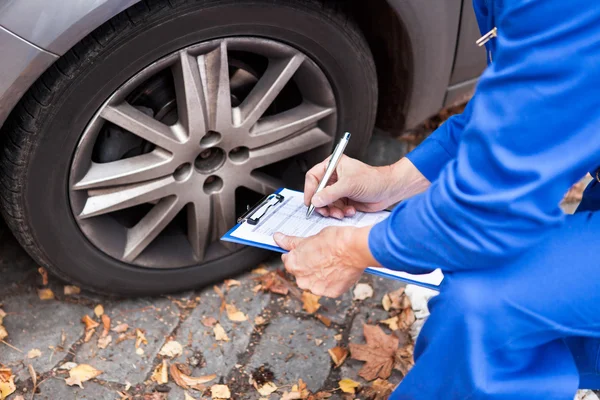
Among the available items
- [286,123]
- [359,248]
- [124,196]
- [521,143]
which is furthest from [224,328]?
[521,143]

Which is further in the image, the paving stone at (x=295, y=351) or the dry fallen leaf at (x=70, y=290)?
the dry fallen leaf at (x=70, y=290)

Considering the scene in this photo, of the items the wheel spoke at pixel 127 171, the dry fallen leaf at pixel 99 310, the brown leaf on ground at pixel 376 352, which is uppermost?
the wheel spoke at pixel 127 171

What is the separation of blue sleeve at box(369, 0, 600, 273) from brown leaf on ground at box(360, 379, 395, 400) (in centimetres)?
88

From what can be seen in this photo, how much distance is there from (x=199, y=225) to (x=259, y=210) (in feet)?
1.02

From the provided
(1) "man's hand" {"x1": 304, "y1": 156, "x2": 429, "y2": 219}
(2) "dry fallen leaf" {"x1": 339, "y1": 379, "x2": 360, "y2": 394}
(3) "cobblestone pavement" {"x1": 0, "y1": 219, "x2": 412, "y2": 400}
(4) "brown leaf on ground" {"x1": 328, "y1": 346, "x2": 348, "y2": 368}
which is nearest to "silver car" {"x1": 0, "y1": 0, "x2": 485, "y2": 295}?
(3) "cobblestone pavement" {"x1": 0, "y1": 219, "x2": 412, "y2": 400}

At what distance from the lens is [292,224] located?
182cm

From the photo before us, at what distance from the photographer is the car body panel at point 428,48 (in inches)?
80.4

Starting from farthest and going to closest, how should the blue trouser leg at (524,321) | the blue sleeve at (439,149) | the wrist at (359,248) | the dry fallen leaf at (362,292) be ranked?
the dry fallen leaf at (362,292), the blue sleeve at (439,149), the wrist at (359,248), the blue trouser leg at (524,321)

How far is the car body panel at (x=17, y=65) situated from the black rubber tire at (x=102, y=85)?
64mm

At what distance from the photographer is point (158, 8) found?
1671 millimetres

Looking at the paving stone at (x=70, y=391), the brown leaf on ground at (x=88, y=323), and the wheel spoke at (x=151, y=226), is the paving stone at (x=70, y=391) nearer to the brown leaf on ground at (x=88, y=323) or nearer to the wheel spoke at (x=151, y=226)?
the brown leaf on ground at (x=88, y=323)

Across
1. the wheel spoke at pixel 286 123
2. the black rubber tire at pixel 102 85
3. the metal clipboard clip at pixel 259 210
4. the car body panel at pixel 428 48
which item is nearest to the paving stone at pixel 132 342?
the black rubber tire at pixel 102 85

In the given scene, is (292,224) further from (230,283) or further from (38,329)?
(38,329)

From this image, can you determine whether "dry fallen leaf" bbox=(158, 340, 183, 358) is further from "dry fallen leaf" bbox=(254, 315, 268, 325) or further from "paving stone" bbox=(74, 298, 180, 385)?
"dry fallen leaf" bbox=(254, 315, 268, 325)
